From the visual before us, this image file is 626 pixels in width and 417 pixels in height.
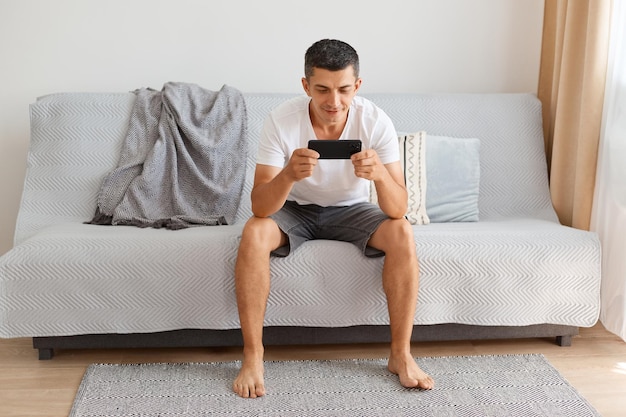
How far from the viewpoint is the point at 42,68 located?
2.94 metres

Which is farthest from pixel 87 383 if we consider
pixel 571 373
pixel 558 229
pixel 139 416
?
pixel 558 229

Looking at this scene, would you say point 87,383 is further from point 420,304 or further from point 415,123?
point 415,123

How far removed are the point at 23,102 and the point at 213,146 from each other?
941 mm

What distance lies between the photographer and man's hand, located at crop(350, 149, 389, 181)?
1957mm

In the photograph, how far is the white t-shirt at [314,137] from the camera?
2107mm

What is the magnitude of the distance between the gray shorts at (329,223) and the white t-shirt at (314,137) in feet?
0.25

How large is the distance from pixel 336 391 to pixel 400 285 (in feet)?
1.17

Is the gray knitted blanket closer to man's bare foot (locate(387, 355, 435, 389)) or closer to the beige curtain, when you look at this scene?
man's bare foot (locate(387, 355, 435, 389))

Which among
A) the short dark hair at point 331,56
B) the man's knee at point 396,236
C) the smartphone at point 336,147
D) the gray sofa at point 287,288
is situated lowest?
the gray sofa at point 287,288

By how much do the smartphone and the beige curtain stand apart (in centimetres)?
99

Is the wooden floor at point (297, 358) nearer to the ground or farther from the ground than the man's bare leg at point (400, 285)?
nearer to the ground

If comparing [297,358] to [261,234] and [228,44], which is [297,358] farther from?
[228,44]

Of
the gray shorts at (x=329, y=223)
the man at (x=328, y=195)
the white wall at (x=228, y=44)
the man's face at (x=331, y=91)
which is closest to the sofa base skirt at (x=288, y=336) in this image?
the man at (x=328, y=195)

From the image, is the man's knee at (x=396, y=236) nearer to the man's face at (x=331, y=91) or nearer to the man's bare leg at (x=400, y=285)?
the man's bare leg at (x=400, y=285)
